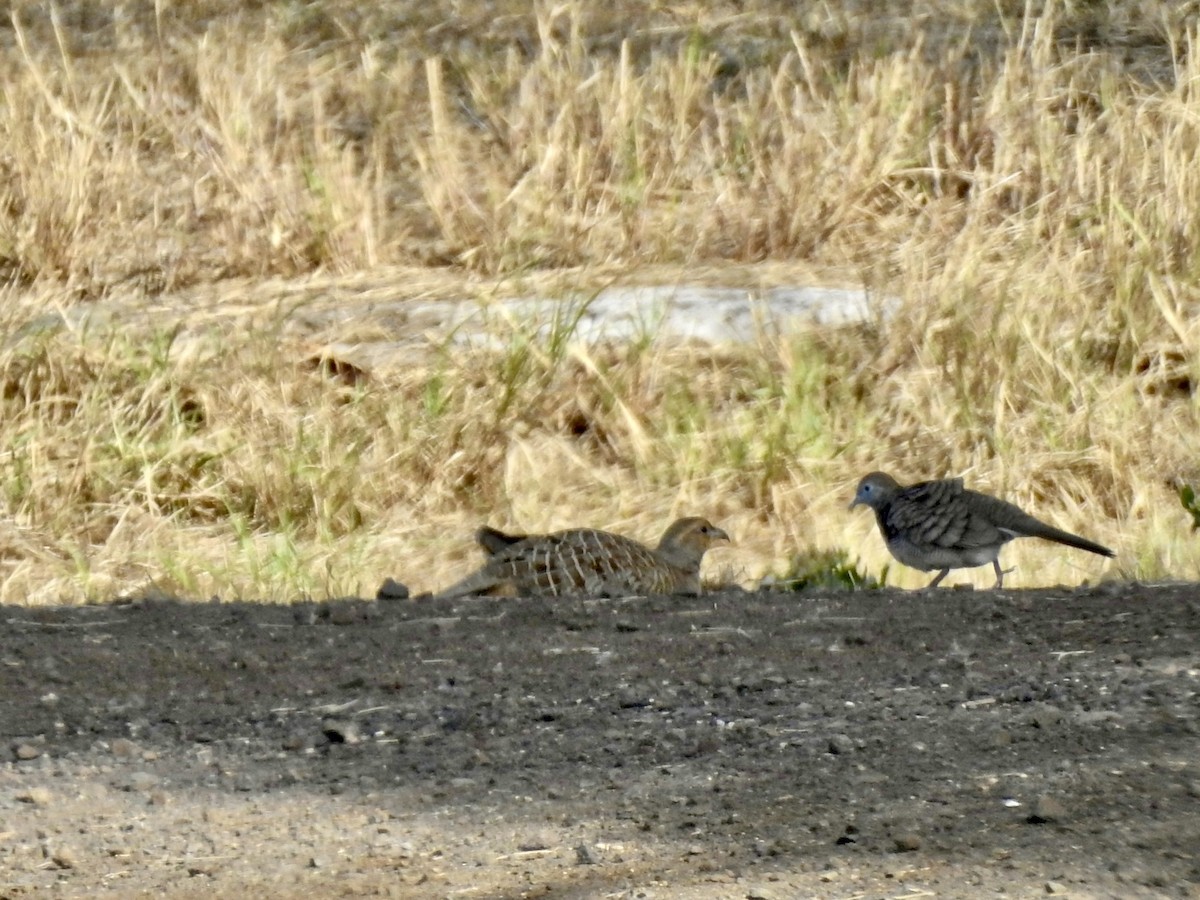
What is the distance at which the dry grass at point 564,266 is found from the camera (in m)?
8.70

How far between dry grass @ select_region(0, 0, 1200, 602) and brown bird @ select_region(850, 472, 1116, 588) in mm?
715

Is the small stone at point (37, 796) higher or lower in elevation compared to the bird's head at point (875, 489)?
higher

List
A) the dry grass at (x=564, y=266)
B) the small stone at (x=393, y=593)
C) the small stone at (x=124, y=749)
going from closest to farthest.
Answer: the small stone at (x=124, y=749) < the small stone at (x=393, y=593) < the dry grass at (x=564, y=266)

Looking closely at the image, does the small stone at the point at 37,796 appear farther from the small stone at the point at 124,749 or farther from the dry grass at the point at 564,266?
the dry grass at the point at 564,266

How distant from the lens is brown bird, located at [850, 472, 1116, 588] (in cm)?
674

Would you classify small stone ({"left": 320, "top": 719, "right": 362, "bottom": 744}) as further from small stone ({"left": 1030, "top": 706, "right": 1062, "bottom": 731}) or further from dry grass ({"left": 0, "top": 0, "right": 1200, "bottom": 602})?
dry grass ({"left": 0, "top": 0, "right": 1200, "bottom": 602})

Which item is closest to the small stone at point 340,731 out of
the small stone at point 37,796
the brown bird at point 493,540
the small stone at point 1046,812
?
the small stone at point 37,796

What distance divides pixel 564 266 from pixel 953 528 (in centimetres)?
444

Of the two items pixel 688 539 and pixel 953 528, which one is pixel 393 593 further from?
pixel 953 528

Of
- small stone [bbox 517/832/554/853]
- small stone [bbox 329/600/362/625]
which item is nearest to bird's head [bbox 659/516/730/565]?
small stone [bbox 329/600/362/625]

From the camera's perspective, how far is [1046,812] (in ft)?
12.6

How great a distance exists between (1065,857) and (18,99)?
9.26 meters

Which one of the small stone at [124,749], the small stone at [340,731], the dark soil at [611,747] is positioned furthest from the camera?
the small stone at [340,731]

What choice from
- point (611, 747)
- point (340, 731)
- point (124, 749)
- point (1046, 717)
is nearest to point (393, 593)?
point (340, 731)
